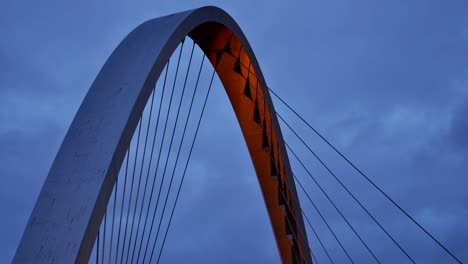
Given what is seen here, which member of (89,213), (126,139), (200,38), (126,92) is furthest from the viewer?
(200,38)

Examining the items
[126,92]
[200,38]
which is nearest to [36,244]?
[126,92]

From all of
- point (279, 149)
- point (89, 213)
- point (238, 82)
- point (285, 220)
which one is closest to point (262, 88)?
point (238, 82)

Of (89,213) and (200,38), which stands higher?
(200,38)

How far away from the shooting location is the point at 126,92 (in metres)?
9.34

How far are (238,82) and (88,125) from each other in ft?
25.0

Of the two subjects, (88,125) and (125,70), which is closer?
(88,125)

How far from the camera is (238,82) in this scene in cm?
1638

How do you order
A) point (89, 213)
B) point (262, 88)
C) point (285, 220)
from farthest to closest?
point (285, 220)
point (262, 88)
point (89, 213)

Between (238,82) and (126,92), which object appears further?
(238,82)

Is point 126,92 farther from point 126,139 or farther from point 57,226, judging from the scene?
point 57,226

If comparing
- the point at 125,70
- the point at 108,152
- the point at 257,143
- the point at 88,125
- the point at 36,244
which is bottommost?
the point at 36,244

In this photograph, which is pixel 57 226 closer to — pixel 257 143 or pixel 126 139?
pixel 126 139

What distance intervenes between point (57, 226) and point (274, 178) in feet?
32.0

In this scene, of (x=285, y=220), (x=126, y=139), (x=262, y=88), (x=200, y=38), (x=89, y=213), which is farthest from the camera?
(x=285, y=220)
